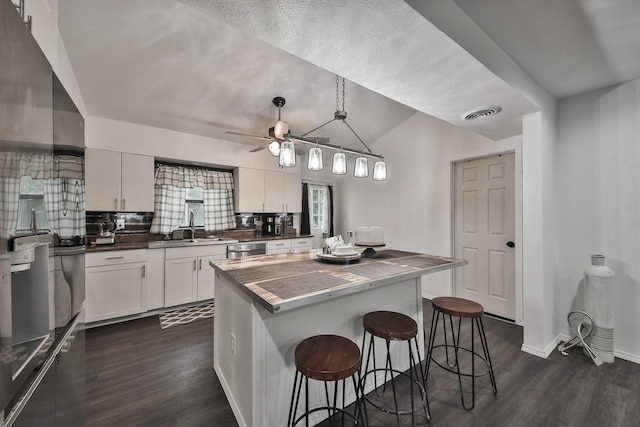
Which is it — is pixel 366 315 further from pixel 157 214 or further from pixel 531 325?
pixel 157 214

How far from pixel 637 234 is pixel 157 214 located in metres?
5.34

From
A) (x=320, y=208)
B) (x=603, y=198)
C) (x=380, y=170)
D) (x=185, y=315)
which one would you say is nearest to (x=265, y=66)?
(x=380, y=170)

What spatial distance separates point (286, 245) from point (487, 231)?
9.94 feet

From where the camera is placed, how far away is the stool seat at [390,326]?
1.49m

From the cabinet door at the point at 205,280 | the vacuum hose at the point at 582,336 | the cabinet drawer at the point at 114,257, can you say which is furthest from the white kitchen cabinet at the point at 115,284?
the vacuum hose at the point at 582,336

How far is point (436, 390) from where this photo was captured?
188 cm

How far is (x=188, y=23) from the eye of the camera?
226cm

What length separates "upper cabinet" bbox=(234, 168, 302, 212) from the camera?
4262mm

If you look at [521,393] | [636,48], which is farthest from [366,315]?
[636,48]

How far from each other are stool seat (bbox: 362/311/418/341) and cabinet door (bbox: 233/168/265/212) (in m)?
3.09

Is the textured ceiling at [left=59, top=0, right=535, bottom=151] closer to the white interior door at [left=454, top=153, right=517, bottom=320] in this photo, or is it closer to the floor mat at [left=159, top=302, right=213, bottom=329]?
the white interior door at [left=454, top=153, right=517, bottom=320]

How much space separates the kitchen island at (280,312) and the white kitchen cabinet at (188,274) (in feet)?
5.59

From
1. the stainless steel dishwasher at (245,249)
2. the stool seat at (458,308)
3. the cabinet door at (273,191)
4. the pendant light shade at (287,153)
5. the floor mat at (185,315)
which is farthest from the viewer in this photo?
the cabinet door at (273,191)

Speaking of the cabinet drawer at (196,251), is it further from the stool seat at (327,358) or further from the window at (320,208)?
the stool seat at (327,358)
